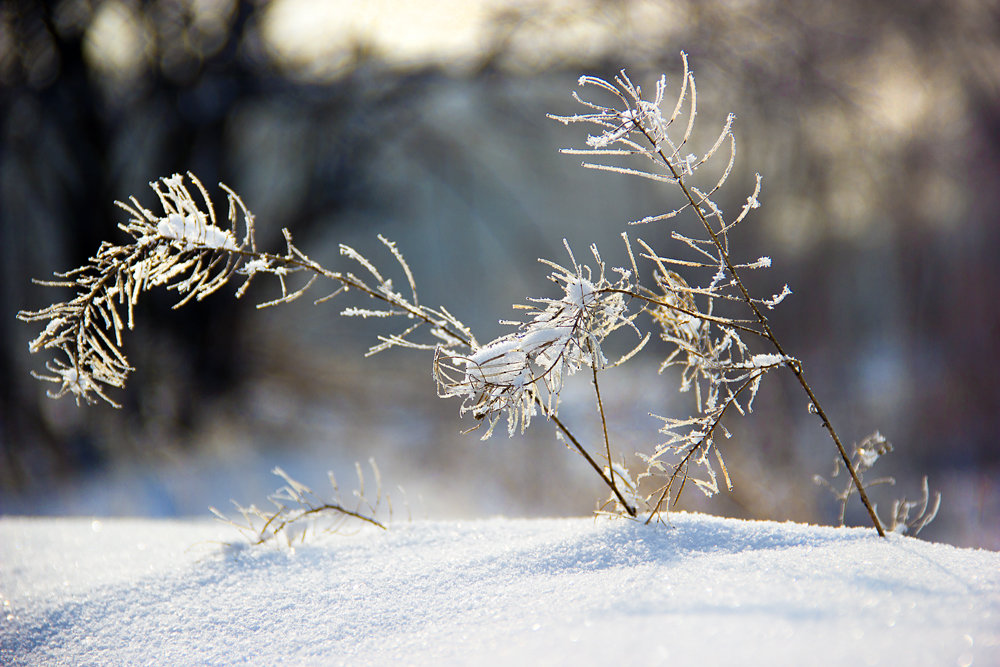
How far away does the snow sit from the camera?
53cm

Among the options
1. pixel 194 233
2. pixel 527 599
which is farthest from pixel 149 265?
pixel 527 599

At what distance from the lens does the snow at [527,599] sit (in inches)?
20.9

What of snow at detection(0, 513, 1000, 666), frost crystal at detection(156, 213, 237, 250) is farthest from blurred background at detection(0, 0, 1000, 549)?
frost crystal at detection(156, 213, 237, 250)

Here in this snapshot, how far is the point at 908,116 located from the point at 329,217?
3.43 m

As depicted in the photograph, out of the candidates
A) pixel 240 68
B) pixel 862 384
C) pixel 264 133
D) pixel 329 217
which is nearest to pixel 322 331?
pixel 329 217

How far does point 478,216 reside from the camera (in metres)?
4.61

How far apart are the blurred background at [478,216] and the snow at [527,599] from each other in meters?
2.12

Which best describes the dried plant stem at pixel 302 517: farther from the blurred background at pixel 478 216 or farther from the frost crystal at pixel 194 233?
the blurred background at pixel 478 216

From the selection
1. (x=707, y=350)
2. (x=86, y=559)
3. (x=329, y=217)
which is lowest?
(x=86, y=559)

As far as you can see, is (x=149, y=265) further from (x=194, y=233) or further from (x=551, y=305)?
(x=551, y=305)

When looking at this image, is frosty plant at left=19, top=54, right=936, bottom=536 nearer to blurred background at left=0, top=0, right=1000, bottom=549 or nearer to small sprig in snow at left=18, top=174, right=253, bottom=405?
small sprig in snow at left=18, top=174, right=253, bottom=405

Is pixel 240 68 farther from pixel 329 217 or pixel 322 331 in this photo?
pixel 322 331

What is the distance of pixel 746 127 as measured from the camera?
376 centimetres

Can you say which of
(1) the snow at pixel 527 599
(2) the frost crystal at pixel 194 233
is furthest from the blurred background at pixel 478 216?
(2) the frost crystal at pixel 194 233
